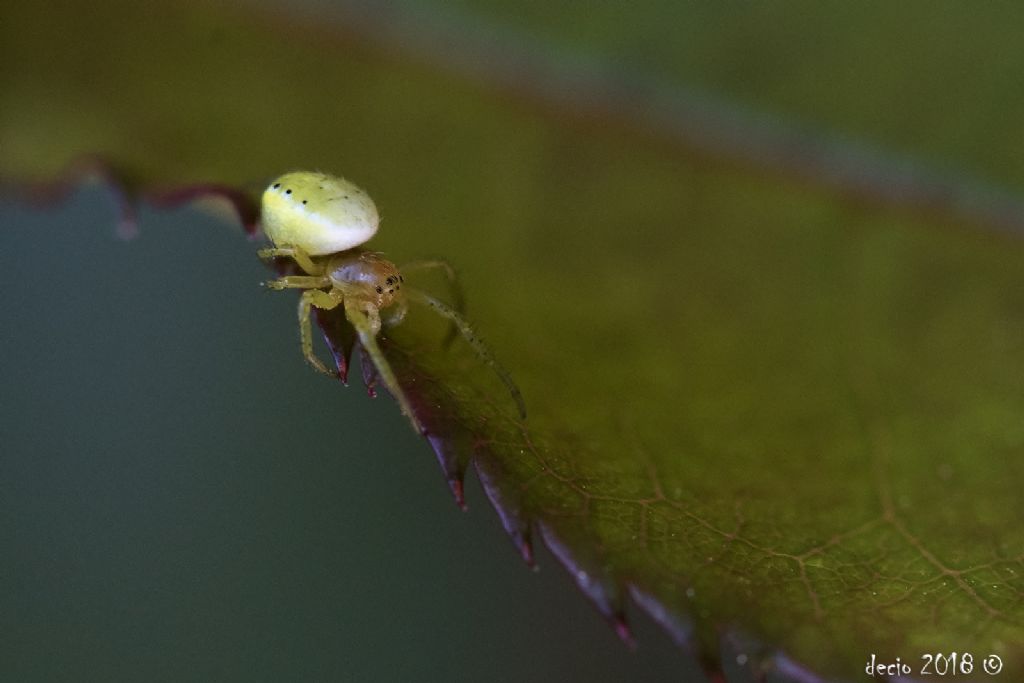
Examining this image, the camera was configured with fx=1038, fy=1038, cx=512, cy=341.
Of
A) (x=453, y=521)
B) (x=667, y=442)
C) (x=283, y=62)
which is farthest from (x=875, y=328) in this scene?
(x=283, y=62)

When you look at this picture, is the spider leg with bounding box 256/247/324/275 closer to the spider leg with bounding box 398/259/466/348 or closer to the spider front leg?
the spider front leg

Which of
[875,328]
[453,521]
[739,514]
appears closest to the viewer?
[739,514]

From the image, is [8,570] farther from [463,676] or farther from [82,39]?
[82,39]

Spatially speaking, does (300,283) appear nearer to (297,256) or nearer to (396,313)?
(297,256)

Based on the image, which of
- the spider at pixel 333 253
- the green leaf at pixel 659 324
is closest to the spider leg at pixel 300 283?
the spider at pixel 333 253

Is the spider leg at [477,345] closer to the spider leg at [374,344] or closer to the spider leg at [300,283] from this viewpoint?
the spider leg at [374,344]

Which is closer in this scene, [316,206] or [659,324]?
[659,324]

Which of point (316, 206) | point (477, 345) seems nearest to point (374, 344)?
point (477, 345)
